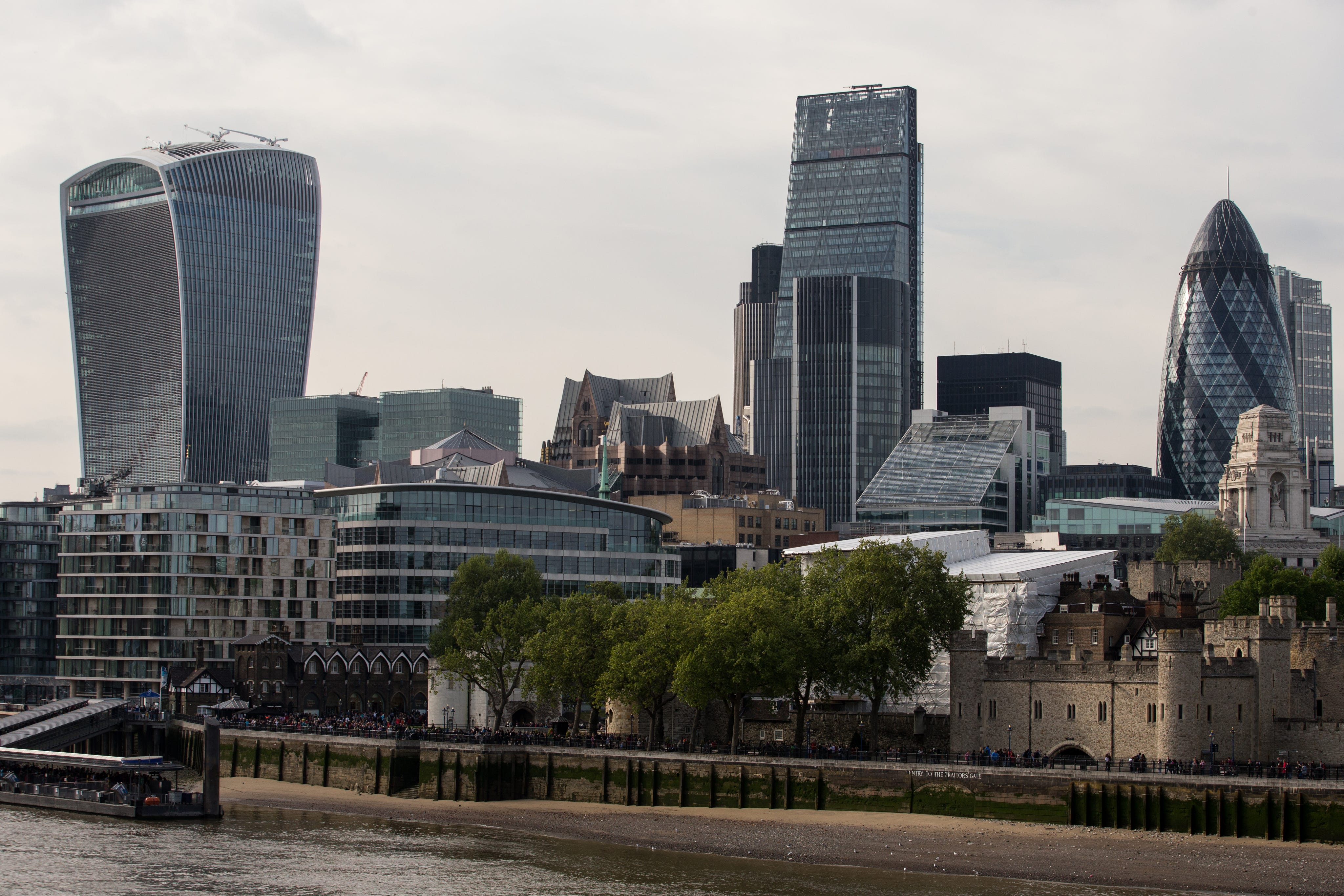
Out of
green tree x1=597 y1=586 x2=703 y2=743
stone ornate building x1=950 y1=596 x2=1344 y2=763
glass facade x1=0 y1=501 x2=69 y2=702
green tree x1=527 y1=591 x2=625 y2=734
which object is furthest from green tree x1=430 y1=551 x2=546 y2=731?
glass facade x1=0 y1=501 x2=69 y2=702

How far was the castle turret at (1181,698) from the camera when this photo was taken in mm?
92875

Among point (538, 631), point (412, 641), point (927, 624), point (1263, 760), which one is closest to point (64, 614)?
point (412, 641)

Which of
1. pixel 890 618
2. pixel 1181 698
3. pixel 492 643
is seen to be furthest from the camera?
pixel 492 643

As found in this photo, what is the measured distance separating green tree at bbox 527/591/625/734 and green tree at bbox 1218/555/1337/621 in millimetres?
41852

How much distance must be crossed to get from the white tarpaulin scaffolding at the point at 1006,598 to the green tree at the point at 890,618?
5.07 meters

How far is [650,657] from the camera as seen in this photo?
350 ft

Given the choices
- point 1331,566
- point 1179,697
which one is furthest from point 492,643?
point 1331,566

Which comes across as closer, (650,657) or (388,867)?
(388,867)

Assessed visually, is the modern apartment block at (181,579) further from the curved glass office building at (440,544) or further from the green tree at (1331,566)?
the green tree at (1331,566)

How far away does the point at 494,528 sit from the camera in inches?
6358

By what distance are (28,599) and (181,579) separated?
3965 centimetres

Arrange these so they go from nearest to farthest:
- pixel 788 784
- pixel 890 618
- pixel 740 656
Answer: pixel 788 784
pixel 740 656
pixel 890 618

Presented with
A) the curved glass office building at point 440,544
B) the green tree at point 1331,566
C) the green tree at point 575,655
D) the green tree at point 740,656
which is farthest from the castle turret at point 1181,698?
the curved glass office building at point 440,544

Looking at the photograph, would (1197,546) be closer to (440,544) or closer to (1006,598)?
(1006,598)
